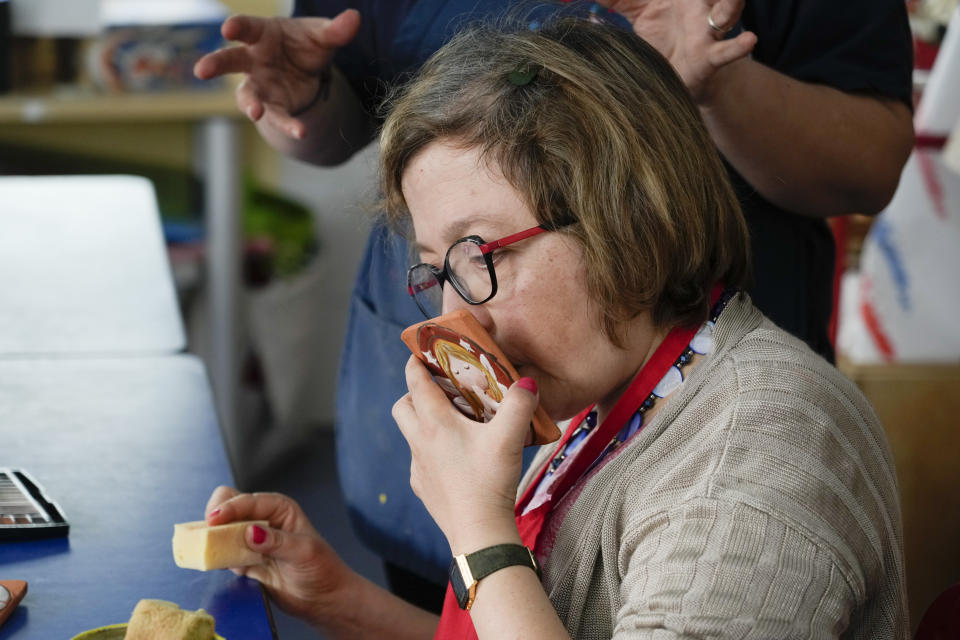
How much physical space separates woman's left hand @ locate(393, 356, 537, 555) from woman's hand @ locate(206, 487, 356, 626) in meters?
0.22

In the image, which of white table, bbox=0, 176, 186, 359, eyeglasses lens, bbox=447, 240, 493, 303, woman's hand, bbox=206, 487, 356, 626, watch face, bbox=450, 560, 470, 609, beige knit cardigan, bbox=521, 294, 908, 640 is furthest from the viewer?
white table, bbox=0, 176, 186, 359

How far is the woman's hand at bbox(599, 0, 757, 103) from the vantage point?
1054 millimetres

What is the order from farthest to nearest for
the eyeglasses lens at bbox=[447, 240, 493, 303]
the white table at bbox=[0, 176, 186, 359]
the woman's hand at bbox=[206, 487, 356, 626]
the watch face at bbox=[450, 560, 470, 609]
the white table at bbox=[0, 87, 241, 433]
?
the white table at bbox=[0, 87, 241, 433] → the white table at bbox=[0, 176, 186, 359] → the woman's hand at bbox=[206, 487, 356, 626] → the eyeglasses lens at bbox=[447, 240, 493, 303] → the watch face at bbox=[450, 560, 470, 609]

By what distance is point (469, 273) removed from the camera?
3.37ft

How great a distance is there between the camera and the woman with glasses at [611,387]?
0.84m

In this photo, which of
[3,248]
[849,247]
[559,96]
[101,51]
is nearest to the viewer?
[559,96]

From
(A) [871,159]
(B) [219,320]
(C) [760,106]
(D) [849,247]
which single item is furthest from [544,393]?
(B) [219,320]

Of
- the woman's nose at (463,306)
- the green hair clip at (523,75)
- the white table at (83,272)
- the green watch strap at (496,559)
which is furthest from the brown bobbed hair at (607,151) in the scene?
the white table at (83,272)

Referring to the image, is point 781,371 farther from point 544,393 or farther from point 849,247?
point 849,247

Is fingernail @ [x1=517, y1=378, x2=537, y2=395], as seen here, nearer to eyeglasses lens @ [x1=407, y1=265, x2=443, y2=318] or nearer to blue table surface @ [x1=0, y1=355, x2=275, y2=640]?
eyeglasses lens @ [x1=407, y1=265, x2=443, y2=318]

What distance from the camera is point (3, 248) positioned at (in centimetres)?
183

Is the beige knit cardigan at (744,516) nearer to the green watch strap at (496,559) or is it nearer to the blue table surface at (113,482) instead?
the green watch strap at (496,559)

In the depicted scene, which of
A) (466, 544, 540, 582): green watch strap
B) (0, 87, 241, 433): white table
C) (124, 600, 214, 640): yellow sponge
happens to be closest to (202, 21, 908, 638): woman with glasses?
(466, 544, 540, 582): green watch strap

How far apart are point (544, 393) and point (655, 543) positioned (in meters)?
0.23
